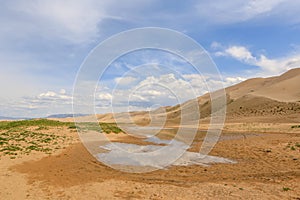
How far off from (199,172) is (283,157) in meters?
7.77

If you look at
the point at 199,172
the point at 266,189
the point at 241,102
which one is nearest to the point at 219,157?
the point at 199,172

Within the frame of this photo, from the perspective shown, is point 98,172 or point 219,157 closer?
point 98,172

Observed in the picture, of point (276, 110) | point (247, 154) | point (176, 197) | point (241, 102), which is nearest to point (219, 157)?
point (247, 154)

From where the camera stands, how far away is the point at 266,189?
11617mm

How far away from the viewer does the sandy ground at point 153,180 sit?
37.3 ft

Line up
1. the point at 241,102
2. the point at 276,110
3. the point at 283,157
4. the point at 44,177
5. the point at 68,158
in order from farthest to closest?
the point at 241,102 → the point at 276,110 → the point at 68,158 → the point at 283,157 → the point at 44,177

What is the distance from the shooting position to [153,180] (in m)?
13.9

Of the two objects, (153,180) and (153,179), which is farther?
(153,179)

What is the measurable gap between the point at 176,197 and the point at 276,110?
6829 cm

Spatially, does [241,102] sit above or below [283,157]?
above

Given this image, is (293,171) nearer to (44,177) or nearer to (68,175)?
(68,175)

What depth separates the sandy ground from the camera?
37.3 feet

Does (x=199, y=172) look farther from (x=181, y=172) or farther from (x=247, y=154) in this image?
(x=247, y=154)

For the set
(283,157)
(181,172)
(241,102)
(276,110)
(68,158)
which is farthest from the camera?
(241,102)
